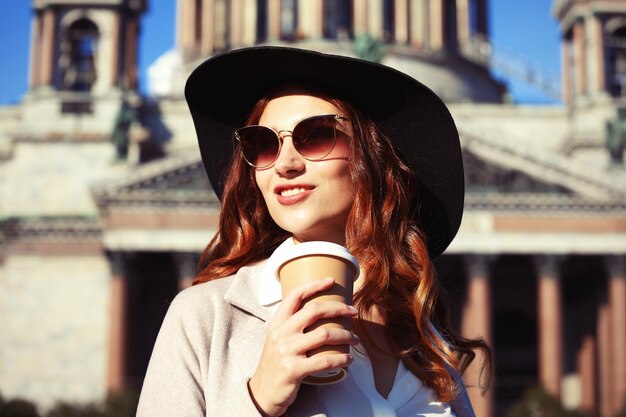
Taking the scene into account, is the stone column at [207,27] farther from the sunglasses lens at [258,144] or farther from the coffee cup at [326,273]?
the coffee cup at [326,273]

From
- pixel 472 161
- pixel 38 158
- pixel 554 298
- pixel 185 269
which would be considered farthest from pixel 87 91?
pixel 554 298

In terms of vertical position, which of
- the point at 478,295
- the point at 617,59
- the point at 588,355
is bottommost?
the point at 588,355

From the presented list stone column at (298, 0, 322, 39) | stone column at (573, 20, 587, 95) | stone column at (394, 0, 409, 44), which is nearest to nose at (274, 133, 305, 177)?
stone column at (573, 20, 587, 95)

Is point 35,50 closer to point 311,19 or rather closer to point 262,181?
point 311,19

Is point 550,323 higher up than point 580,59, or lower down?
lower down

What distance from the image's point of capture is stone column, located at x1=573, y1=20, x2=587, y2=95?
1454 inches

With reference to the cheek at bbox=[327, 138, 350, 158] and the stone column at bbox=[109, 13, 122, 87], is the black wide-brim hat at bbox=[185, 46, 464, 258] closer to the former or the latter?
the cheek at bbox=[327, 138, 350, 158]

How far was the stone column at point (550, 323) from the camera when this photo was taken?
3075 cm

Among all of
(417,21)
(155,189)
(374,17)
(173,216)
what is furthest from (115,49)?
(417,21)

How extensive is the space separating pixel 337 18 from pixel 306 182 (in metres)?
42.9

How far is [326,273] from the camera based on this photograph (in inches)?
91.3

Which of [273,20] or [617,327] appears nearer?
[617,327]

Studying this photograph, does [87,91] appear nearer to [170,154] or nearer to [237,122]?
[170,154]

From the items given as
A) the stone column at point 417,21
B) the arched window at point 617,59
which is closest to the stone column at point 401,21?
the stone column at point 417,21
